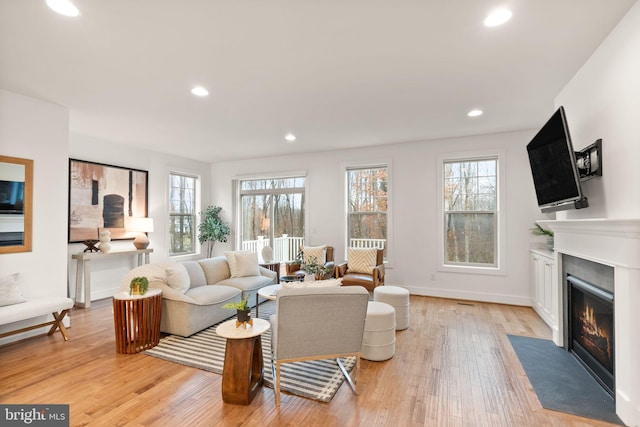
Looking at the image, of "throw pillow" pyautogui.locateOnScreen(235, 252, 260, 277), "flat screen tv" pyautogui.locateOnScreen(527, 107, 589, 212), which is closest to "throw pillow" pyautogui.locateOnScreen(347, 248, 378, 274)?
"throw pillow" pyautogui.locateOnScreen(235, 252, 260, 277)

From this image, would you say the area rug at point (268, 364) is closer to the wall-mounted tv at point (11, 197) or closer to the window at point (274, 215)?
the wall-mounted tv at point (11, 197)

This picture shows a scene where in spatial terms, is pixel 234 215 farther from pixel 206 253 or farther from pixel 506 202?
pixel 506 202

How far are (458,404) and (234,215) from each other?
19.6ft

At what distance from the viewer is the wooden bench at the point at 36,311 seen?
293 centimetres

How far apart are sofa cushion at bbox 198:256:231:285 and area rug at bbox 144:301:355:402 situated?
3.15 feet

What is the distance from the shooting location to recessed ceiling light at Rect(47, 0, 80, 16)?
6.40ft

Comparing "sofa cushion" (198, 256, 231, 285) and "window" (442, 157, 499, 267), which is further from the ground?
"window" (442, 157, 499, 267)

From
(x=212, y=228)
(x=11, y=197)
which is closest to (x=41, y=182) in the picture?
(x=11, y=197)

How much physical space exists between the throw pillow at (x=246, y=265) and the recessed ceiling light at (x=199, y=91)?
2.44 m

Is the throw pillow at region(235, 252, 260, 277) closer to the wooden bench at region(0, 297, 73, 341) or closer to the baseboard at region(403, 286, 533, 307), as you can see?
the wooden bench at region(0, 297, 73, 341)

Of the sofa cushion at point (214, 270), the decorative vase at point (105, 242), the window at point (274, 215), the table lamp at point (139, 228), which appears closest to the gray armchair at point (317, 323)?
the sofa cushion at point (214, 270)

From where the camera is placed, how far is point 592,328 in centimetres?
266

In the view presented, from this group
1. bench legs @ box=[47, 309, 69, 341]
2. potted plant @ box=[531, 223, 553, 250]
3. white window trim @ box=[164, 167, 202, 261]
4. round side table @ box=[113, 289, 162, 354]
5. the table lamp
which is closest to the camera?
round side table @ box=[113, 289, 162, 354]

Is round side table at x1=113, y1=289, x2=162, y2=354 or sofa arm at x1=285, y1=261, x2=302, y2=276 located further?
sofa arm at x1=285, y1=261, x2=302, y2=276
